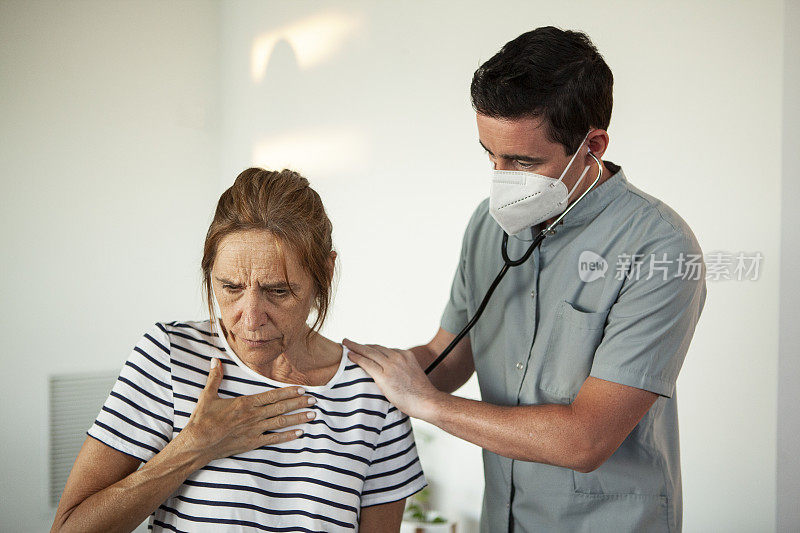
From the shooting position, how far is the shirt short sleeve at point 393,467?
132 centimetres

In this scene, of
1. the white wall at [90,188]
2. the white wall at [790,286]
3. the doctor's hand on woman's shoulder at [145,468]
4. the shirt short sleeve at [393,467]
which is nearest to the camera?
the doctor's hand on woman's shoulder at [145,468]

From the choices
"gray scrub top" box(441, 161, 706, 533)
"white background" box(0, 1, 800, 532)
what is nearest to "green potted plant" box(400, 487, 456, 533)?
"white background" box(0, 1, 800, 532)

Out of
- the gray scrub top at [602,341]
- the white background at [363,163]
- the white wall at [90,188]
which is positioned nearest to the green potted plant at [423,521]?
the white background at [363,163]

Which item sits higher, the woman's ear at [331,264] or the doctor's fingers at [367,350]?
the woman's ear at [331,264]

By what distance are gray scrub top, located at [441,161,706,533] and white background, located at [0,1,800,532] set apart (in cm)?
55

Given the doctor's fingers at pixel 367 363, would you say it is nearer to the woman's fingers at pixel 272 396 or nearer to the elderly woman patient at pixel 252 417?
the elderly woman patient at pixel 252 417

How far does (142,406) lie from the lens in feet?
3.84

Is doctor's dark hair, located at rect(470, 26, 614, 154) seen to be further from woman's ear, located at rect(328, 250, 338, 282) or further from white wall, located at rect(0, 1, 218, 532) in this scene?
white wall, located at rect(0, 1, 218, 532)

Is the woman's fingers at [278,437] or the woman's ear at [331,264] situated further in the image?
the woman's ear at [331,264]

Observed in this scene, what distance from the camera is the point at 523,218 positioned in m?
1.40

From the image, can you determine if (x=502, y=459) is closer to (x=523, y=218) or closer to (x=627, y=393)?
(x=627, y=393)

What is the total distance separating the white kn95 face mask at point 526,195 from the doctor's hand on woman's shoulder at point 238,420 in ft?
1.70

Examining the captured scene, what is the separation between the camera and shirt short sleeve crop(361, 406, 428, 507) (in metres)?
1.32

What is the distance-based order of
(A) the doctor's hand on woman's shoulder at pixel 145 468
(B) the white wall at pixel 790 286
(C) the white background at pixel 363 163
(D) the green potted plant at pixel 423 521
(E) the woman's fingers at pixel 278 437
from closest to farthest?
(A) the doctor's hand on woman's shoulder at pixel 145 468 → (E) the woman's fingers at pixel 278 437 → (B) the white wall at pixel 790 286 → (C) the white background at pixel 363 163 → (D) the green potted plant at pixel 423 521
